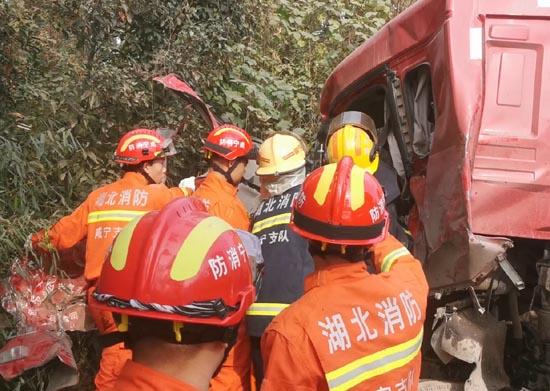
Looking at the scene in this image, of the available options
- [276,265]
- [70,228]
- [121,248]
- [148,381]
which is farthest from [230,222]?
[148,381]

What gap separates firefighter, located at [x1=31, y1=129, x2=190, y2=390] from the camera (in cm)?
341

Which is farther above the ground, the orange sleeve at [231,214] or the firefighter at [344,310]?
the firefighter at [344,310]

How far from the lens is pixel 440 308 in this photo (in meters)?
3.42

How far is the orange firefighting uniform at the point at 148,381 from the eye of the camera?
132 centimetres

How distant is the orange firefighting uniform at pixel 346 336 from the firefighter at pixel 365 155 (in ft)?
4.93

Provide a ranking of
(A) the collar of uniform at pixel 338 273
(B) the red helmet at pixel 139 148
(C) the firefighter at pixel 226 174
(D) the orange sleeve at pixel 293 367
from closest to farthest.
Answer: (D) the orange sleeve at pixel 293 367 < (A) the collar of uniform at pixel 338 273 < (C) the firefighter at pixel 226 174 < (B) the red helmet at pixel 139 148

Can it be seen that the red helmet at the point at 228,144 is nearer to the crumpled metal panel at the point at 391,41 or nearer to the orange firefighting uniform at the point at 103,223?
the orange firefighting uniform at the point at 103,223

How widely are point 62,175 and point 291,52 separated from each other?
3.71 metres

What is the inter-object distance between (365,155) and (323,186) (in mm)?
1651

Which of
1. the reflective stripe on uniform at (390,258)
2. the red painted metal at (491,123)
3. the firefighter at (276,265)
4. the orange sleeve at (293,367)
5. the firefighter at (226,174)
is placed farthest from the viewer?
the firefighter at (226,174)

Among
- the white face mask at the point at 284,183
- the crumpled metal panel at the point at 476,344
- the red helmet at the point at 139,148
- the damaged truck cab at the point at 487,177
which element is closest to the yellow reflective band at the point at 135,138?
the red helmet at the point at 139,148

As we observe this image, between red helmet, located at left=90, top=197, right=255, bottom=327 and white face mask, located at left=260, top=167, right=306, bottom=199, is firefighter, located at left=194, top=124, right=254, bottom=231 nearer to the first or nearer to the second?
white face mask, located at left=260, top=167, right=306, bottom=199

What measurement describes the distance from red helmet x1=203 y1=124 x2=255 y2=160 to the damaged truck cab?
1.09 m

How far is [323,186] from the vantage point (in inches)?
81.4
